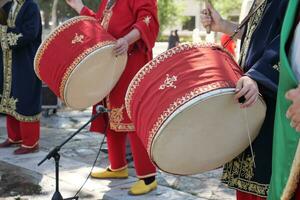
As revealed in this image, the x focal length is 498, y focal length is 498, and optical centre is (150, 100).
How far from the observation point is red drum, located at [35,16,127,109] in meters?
3.33

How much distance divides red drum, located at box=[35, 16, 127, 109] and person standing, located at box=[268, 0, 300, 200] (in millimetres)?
1745

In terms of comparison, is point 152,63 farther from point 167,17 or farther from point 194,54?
point 167,17

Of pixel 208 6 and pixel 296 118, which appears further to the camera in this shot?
pixel 208 6

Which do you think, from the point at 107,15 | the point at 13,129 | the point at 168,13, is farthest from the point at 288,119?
the point at 168,13

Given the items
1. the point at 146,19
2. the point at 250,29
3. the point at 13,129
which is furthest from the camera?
the point at 13,129

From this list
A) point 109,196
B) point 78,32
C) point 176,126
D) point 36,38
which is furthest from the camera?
point 36,38

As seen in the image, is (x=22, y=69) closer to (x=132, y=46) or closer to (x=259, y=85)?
(x=132, y=46)

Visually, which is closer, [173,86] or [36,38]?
[173,86]

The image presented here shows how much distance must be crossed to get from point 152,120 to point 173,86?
0.17 meters

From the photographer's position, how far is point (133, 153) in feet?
12.8

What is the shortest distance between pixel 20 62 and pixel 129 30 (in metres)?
1.70

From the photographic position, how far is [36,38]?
4980 mm

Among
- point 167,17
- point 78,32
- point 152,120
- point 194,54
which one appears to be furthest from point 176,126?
point 167,17

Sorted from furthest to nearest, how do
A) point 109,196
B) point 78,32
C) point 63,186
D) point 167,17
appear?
point 167,17 → point 63,186 → point 109,196 → point 78,32
